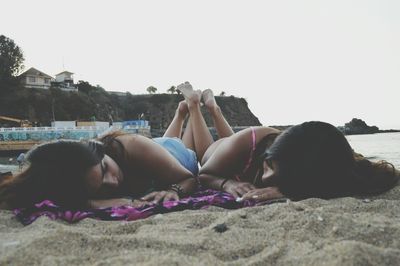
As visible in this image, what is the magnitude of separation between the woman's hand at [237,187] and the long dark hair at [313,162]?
34 cm

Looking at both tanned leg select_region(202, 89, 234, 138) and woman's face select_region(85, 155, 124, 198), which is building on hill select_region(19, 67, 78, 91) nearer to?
tanned leg select_region(202, 89, 234, 138)

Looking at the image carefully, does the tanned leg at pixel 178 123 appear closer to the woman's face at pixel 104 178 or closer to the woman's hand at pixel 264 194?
the woman's face at pixel 104 178

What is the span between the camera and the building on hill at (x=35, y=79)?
211ft

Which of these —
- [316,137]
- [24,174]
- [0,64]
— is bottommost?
[24,174]

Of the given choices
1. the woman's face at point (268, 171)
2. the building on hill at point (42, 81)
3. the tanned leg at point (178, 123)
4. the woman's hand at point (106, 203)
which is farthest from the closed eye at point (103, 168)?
the building on hill at point (42, 81)

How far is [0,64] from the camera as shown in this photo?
52.3 m

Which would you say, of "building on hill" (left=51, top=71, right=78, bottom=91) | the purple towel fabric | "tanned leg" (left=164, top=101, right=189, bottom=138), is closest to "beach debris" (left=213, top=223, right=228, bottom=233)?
the purple towel fabric

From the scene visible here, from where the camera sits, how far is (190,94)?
6000mm

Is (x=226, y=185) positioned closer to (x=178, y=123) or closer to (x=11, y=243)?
(x=11, y=243)

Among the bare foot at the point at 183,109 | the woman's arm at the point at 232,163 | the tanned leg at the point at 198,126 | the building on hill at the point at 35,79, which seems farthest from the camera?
the building on hill at the point at 35,79

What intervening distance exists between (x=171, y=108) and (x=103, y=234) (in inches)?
3387

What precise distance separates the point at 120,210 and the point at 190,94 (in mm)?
3438

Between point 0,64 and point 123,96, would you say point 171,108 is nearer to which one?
point 123,96

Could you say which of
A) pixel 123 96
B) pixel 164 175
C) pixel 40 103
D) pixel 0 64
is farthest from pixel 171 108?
pixel 164 175
